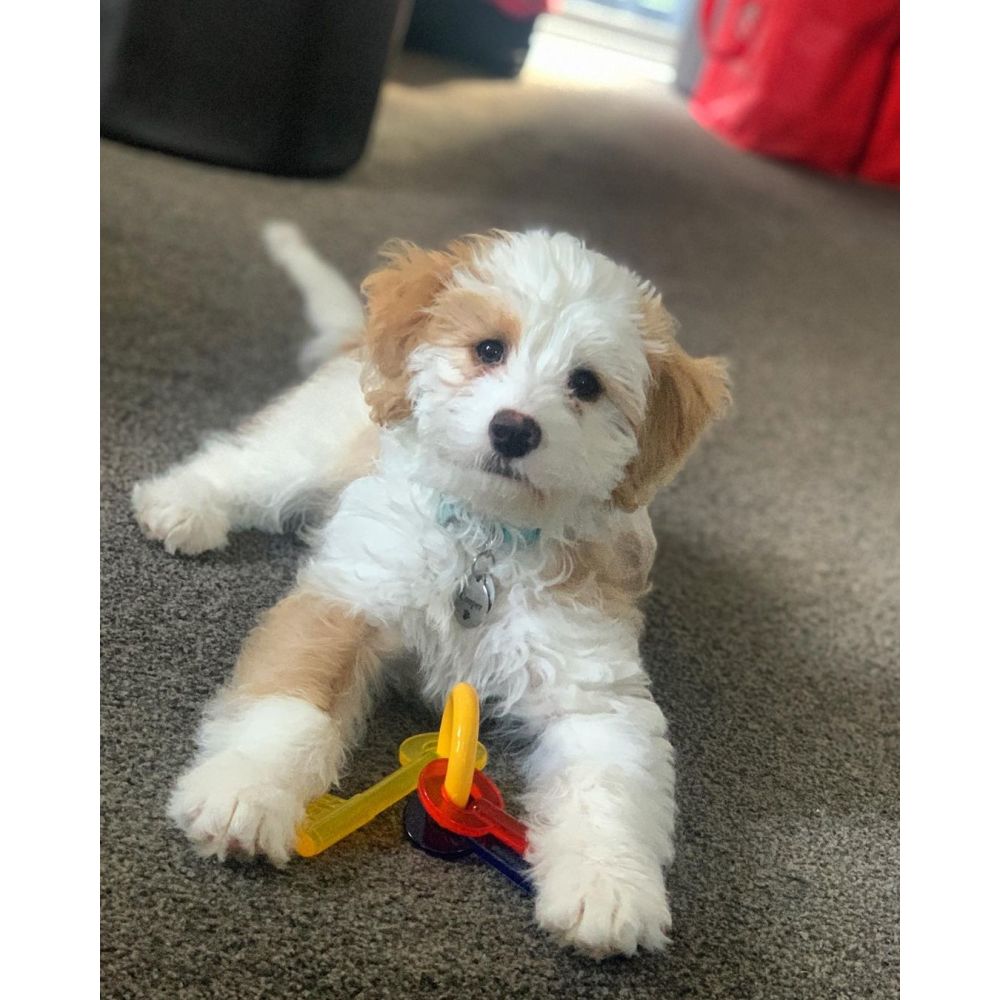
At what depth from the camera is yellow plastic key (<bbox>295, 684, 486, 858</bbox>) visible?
113 cm

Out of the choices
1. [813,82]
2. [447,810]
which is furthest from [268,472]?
[813,82]

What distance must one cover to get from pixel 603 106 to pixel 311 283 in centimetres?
347

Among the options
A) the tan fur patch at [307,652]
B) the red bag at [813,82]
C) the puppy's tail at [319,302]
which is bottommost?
the red bag at [813,82]

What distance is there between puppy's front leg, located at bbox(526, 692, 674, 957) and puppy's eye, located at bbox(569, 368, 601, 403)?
34cm

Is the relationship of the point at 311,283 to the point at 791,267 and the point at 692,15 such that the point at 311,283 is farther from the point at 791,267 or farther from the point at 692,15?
the point at 692,15

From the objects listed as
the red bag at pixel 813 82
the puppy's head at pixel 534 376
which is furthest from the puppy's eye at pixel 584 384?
the red bag at pixel 813 82

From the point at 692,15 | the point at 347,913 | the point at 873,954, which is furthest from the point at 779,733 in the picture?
the point at 692,15

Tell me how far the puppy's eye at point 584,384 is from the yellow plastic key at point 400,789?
13.7 inches

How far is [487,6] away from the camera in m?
5.13

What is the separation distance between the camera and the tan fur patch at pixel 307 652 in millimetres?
1264

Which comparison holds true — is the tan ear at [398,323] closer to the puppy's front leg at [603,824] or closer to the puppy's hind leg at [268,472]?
the puppy's hind leg at [268,472]

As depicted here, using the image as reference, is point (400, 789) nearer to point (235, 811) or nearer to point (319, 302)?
point (235, 811)

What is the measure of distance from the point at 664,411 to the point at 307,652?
0.49 metres

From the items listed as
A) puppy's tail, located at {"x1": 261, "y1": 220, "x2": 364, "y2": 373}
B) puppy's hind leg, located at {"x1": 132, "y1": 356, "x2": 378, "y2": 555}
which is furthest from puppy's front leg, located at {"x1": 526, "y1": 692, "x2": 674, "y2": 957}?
puppy's tail, located at {"x1": 261, "y1": 220, "x2": 364, "y2": 373}
